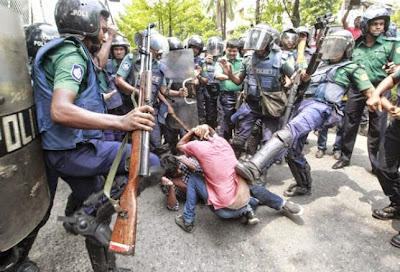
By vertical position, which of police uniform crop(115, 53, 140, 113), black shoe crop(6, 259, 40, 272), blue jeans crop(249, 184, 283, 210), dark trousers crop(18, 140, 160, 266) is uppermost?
police uniform crop(115, 53, 140, 113)

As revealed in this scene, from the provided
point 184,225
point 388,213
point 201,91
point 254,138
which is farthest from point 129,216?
point 201,91

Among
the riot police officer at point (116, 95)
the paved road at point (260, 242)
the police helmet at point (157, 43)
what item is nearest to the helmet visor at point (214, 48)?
the riot police officer at point (116, 95)

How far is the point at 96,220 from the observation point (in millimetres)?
1624

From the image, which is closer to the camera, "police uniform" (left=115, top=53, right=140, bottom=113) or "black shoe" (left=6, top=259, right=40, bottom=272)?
"black shoe" (left=6, top=259, right=40, bottom=272)

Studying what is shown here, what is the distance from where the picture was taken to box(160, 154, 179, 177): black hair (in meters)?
2.87

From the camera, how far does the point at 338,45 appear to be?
3020mm

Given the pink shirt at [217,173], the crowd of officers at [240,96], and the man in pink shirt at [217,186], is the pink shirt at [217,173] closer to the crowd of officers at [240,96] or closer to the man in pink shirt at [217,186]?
the man in pink shirt at [217,186]

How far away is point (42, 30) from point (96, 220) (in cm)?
233

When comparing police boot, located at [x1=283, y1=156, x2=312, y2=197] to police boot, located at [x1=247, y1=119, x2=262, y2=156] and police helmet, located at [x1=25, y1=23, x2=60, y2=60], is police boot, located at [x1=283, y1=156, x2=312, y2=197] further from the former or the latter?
police helmet, located at [x1=25, y1=23, x2=60, y2=60]

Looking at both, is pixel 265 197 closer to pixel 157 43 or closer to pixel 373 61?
pixel 157 43

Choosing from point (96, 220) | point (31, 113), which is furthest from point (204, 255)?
point (31, 113)

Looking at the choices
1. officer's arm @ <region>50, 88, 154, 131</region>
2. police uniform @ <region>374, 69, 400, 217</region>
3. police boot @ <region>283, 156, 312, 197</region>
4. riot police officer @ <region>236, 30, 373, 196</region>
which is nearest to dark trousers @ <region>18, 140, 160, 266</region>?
officer's arm @ <region>50, 88, 154, 131</region>

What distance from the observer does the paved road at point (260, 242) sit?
7.40ft


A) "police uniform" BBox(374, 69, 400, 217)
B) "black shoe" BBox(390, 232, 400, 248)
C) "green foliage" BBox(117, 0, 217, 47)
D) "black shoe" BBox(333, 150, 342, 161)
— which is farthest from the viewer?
"green foliage" BBox(117, 0, 217, 47)
